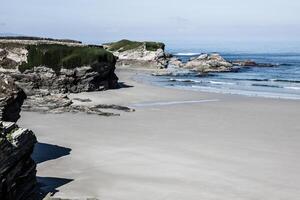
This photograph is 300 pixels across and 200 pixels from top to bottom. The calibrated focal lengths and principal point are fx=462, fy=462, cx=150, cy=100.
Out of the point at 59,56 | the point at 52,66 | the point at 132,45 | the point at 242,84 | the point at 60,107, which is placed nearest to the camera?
the point at 60,107

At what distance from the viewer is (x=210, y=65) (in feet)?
340

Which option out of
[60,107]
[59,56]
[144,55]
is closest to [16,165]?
[60,107]

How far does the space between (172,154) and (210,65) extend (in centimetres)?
8393

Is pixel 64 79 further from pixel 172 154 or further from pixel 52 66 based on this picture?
pixel 172 154

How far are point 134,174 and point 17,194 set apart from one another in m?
5.61

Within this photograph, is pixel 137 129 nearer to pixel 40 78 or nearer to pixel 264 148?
pixel 264 148

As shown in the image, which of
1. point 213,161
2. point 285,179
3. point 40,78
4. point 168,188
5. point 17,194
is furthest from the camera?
point 40,78

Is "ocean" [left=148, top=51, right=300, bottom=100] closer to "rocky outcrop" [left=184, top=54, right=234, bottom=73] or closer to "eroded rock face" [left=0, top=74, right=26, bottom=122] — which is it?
"rocky outcrop" [left=184, top=54, right=234, bottom=73]

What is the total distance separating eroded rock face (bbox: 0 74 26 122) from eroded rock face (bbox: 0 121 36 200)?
409 centimetres

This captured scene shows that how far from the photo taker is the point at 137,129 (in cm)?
2733

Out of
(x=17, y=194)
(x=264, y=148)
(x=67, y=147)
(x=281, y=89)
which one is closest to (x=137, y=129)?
(x=67, y=147)

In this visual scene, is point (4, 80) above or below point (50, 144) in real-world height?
above

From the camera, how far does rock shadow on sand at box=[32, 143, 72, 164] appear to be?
20.4m

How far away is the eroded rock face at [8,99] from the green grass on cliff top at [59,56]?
26.1m
